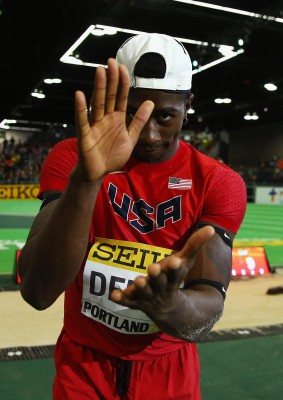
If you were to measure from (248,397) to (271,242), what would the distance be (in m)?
7.15

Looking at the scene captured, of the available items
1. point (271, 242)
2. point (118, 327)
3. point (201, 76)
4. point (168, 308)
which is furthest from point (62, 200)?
point (201, 76)

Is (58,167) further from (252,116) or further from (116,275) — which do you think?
(252,116)

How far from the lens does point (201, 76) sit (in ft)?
77.6

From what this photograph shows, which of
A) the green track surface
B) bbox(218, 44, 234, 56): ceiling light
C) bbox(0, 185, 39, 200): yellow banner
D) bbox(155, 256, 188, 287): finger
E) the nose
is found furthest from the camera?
bbox(0, 185, 39, 200): yellow banner

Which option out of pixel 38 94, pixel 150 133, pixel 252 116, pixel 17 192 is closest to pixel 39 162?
pixel 38 94

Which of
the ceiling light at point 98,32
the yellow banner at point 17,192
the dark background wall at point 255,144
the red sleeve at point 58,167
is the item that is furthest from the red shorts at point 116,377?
the dark background wall at point 255,144

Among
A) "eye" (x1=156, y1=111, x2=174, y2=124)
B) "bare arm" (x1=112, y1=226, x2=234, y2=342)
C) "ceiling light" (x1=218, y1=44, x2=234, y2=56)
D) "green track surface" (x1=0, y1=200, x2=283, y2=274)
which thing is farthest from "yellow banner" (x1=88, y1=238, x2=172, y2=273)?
"ceiling light" (x1=218, y1=44, x2=234, y2=56)

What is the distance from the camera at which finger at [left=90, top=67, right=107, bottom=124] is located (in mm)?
1238

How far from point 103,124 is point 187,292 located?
56cm

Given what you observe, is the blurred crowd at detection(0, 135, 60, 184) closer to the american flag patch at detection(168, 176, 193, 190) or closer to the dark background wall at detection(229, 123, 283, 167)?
the dark background wall at detection(229, 123, 283, 167)

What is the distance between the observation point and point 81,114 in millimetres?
1221

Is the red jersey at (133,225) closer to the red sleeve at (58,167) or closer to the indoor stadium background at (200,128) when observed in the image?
the red sleeve at (58,167)

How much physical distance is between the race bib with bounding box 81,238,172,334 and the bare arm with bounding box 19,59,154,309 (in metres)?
0.34

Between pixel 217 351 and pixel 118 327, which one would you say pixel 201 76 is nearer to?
pixel 217 351
